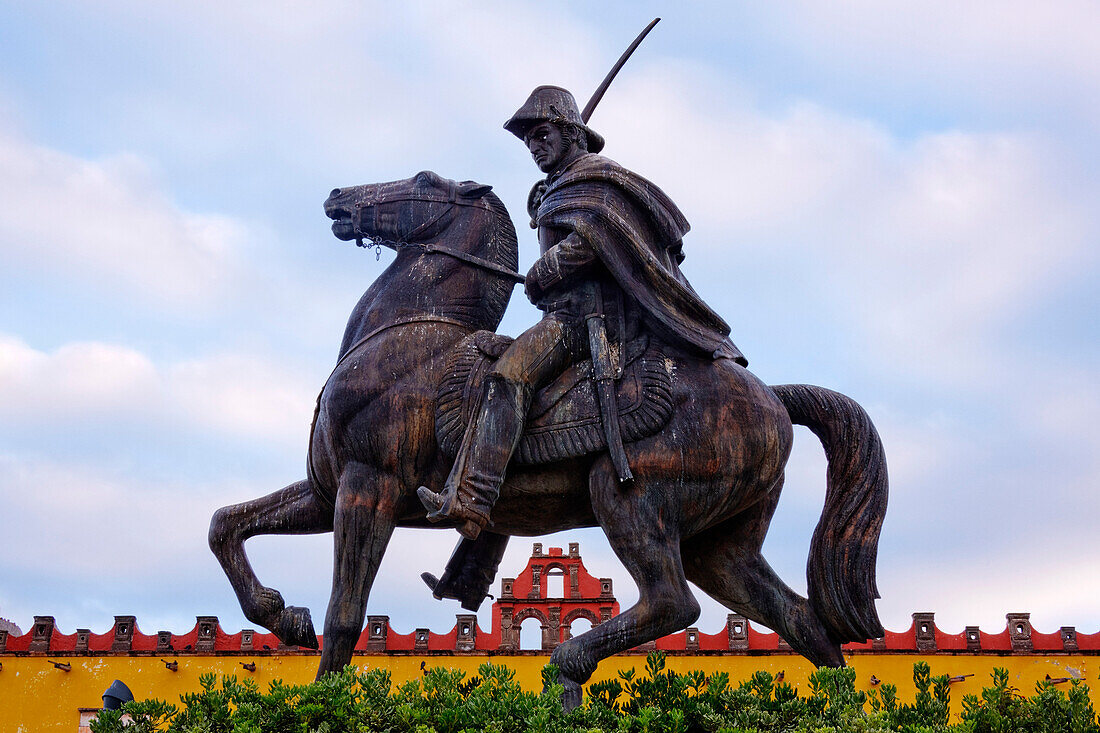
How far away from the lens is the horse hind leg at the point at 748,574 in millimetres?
5418

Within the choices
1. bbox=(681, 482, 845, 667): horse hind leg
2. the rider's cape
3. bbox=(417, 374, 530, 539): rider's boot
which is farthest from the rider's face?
bbox=(681, 482, 845, 667): horse hind leg

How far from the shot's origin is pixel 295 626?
5.52 m

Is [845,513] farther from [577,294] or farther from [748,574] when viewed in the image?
[577,294]

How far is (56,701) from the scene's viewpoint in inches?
1226

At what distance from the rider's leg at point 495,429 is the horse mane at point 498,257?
0.55 metres

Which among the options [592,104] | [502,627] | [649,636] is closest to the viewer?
[649,636]

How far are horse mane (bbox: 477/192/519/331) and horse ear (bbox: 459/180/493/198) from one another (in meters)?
0.03

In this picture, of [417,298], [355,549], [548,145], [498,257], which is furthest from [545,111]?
[355,549]

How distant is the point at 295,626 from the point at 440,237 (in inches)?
78.6

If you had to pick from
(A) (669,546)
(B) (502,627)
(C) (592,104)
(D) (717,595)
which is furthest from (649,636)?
(B) (502,627)

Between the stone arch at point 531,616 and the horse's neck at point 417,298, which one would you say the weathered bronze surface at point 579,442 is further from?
the stone arch at point 531,616

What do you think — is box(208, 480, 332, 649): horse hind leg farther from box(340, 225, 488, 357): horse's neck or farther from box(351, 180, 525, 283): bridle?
box(351, 180, 525, 283): bridle

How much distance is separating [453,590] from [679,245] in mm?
2005

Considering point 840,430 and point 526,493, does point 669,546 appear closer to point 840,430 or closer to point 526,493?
point 526,493
